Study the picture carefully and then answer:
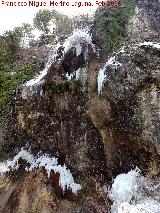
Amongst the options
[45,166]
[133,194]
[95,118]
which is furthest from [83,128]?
[133,194]

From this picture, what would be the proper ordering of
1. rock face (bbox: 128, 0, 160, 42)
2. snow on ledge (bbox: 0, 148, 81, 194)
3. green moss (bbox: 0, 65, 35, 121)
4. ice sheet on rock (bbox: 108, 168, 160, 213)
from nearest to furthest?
ice sheet on rock (bbox: 108, 168, 160, 213)
snow on ledge (bbox: 0, 148, 81, 194)
green moss (bbox: 0, 65, 35, 121)
rock face (bbox: 128, 0, 160, 42)

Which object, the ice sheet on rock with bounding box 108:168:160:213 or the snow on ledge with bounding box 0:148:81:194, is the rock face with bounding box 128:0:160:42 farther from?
the ice sheet on rock with bounding box 108:168:160:213

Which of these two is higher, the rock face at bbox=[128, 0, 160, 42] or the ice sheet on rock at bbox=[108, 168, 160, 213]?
the rock face at bbox=[128, 0, 160, 42]

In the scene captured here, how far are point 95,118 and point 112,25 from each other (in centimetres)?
626

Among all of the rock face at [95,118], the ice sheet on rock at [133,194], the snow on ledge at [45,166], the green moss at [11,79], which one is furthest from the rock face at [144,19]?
the ice sheet on rock at [133,194]

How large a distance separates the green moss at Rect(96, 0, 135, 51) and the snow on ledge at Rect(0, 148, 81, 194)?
460 cm

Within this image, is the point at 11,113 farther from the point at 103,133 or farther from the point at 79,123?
the point at 103,133

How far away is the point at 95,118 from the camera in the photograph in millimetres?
8461

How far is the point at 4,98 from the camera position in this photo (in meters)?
13.1

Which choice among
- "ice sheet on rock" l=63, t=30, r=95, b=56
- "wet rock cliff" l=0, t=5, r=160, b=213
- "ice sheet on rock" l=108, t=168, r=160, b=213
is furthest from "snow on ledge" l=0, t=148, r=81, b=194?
"ice sheet on rock" l=63, t=30, r=95, b=56

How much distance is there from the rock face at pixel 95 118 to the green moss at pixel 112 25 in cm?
304

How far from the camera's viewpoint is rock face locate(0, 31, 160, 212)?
7645mm

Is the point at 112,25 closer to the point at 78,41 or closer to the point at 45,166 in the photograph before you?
the point at 78,41

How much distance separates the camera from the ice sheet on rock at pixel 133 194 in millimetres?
6930
